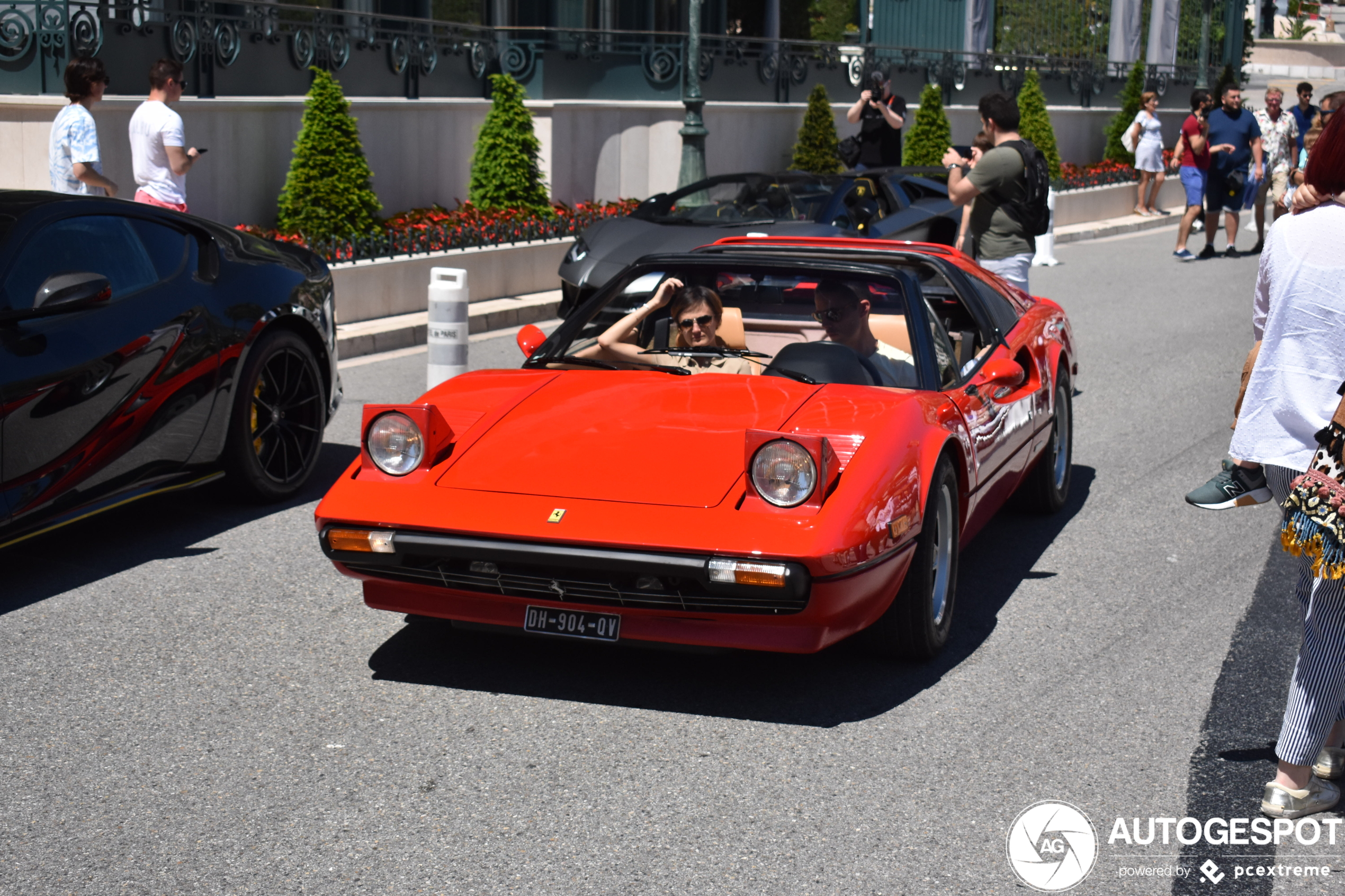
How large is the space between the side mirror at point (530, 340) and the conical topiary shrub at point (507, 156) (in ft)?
33.5

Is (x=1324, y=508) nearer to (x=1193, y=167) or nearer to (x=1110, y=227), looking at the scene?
(x=1193, y=167)

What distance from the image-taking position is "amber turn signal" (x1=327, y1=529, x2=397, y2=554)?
15.1 ft

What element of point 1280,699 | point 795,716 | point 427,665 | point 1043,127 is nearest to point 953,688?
point 795,716

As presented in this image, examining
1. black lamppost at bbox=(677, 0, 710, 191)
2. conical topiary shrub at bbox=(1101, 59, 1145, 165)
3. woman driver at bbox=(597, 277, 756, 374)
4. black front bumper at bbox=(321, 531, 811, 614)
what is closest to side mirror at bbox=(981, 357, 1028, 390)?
woman driver at bbox=(597, 277, 756, 374)

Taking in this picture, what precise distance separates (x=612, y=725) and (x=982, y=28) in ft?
88.4

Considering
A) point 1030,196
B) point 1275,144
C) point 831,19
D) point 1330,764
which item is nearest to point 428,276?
point 1030,196

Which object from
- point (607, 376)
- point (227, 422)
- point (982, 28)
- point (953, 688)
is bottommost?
point (953, 688)

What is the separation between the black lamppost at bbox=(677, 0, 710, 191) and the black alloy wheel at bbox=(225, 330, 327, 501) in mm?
10491

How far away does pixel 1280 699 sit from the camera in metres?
4.78

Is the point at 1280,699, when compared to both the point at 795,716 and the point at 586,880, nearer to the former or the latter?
the point at 795,716

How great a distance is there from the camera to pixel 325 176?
539 inches

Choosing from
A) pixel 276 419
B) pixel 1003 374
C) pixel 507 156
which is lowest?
pixel 276 419

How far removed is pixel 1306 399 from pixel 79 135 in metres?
7.92

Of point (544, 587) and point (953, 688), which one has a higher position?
point (544, 587)
